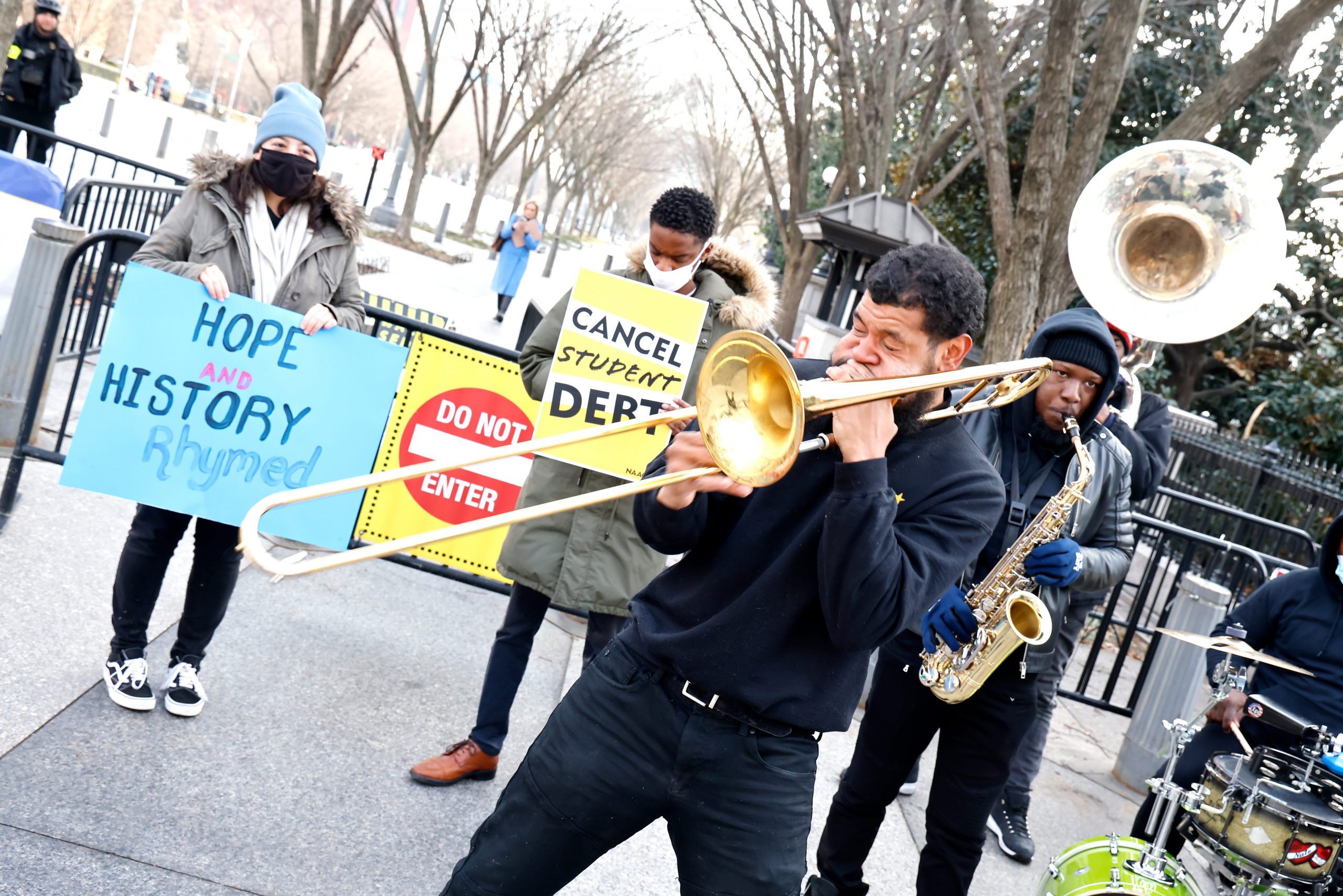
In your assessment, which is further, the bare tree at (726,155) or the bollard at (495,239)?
the bare tree at (726,155)

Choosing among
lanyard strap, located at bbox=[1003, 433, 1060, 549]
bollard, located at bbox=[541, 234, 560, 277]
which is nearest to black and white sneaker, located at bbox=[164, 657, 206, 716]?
lanyard strap, located at bbox=[1003, 433, 1060, 549]

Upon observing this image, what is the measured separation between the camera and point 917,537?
7.63 ft

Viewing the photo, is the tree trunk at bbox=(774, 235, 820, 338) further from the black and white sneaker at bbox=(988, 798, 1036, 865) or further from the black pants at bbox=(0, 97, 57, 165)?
the black and white sneaker at bbox=(988, 798, 1036, 865)

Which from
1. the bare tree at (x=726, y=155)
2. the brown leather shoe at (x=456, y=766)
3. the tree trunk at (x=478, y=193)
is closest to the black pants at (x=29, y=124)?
the brown leather shoe at (x=456, y=766)

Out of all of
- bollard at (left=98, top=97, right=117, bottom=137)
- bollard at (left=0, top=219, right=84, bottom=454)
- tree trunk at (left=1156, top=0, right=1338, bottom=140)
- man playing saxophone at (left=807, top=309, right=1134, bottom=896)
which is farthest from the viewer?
bollard at (left=98, top=97, right=117, bottom=137)

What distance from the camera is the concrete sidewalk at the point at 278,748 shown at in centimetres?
323

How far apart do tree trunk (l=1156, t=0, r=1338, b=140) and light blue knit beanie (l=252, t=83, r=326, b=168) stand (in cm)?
537

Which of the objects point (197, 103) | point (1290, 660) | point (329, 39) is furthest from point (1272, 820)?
point (197, 103)

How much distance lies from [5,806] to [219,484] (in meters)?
1.19

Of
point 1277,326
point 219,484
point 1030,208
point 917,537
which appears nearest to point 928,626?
point 917,537

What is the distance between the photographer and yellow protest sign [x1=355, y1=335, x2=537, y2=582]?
4996 mm

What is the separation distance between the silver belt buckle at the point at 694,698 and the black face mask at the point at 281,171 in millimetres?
2416

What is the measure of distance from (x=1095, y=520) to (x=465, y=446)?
2679mm

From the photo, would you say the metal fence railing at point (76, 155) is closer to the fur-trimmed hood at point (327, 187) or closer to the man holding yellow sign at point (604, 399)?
the fur-trimmed hood at point (327, 187)
